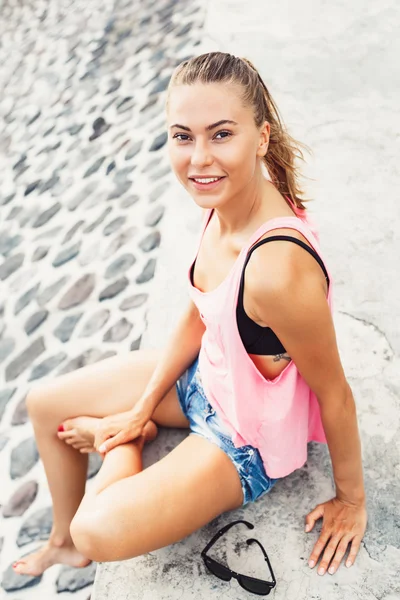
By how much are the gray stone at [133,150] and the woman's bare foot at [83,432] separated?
2597mm

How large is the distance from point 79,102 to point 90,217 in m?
1.56

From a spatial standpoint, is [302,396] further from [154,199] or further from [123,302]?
[154,199]

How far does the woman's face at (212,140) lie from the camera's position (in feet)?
4.73

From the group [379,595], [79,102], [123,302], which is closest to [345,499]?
[379,595]

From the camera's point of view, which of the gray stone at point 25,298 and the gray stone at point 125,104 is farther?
the gray stone at point 125,104

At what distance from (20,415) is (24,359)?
36 centimetres

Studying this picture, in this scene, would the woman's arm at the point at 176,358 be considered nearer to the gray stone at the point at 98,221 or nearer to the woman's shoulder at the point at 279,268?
the woman's shoulder at the point at 279,268

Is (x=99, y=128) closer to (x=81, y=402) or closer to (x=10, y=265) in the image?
(x=10, y=265)

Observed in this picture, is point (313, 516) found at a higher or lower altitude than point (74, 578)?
higher

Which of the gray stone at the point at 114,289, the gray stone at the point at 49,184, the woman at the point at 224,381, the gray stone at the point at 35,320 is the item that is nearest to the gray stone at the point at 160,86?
the gray stone at the point at 49,184

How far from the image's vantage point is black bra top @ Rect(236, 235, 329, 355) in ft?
4.78

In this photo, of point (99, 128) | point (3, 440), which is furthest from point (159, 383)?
point (99, 128)

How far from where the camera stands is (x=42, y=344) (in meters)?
3.38

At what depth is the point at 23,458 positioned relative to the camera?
2.88 metres
